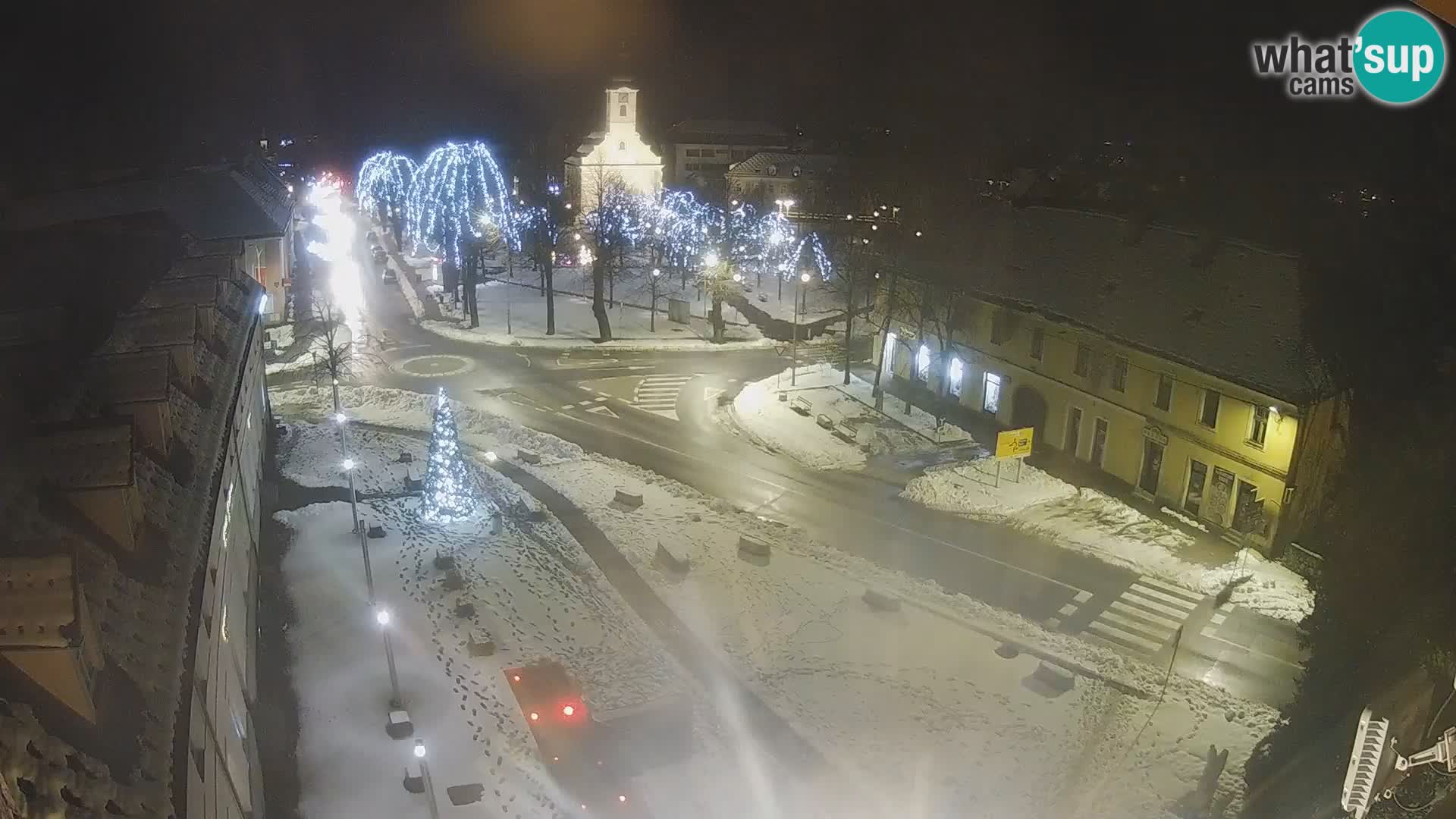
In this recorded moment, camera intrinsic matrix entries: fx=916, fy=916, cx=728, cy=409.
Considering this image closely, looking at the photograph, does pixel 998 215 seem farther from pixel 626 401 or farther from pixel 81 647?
pixel 81 647

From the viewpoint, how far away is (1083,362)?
32.8m

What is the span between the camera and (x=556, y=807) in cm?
1619

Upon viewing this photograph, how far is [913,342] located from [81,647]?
119ft

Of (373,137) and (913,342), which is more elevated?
(373,137)

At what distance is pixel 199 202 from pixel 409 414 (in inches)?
489

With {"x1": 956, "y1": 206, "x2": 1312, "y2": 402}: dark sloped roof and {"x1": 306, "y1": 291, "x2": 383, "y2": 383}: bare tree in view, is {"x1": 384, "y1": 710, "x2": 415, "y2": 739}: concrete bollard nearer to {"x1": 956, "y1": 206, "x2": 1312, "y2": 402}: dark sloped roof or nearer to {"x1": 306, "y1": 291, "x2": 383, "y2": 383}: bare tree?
{"x1": 306, "y1": 291, "x2": 383, "y2": 383}: bare tree

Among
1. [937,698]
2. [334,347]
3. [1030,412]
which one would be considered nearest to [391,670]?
[937,698]

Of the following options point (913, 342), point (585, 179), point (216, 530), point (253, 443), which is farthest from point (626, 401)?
point (585, 179)

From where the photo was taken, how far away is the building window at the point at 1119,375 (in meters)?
31.0

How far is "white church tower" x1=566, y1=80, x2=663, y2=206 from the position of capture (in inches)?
2901

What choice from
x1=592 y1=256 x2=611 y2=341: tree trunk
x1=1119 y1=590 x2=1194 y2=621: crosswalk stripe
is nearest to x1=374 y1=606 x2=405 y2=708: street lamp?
x1=1119 y1=590 x2=1194 y2=621: crosswalk stripe

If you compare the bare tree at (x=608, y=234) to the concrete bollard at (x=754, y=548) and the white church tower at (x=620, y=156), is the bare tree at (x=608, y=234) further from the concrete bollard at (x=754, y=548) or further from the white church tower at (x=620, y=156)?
the concrete bollard at (x=754, y=548)

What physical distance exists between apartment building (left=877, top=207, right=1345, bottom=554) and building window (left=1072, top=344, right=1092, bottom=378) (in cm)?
7

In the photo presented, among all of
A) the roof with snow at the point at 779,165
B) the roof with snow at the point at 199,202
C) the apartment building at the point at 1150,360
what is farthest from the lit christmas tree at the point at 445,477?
the roof with snow at the point at 779,165
